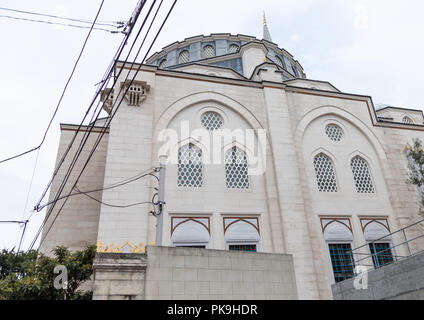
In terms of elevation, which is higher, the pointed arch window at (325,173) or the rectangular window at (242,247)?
the pointed arch window at (325,173)

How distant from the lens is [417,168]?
52.3ft

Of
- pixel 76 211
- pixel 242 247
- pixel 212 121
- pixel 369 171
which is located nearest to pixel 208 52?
pixel 212 121

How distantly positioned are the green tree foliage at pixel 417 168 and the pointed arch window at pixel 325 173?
3665 mm

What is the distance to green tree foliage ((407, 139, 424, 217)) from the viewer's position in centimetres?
1455

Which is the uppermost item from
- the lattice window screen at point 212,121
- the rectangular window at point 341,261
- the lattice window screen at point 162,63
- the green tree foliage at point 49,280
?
the lattice window screen at point 162,63

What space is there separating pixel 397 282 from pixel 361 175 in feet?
28.8

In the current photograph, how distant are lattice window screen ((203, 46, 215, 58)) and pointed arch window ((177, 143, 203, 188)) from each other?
51.6ft

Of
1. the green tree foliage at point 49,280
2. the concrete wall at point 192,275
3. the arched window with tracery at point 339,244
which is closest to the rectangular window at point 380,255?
the arched window with tracery at point 339,244

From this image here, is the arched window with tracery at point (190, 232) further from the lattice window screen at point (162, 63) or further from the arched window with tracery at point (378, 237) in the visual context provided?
the lattice window screen at point (162, 63)

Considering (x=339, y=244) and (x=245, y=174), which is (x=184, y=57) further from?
(x=339, y=244)

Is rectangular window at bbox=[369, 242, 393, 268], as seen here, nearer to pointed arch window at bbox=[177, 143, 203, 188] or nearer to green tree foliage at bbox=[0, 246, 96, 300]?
pointed arch window at bbox=[177, 143, 203, 188]

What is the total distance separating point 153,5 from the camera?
5105 mm

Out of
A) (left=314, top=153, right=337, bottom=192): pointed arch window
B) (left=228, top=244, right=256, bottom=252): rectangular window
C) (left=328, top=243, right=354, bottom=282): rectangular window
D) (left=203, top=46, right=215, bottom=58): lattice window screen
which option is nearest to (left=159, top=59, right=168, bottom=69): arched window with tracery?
(left=203, top=46, right=215, bottom=58): lattice window screen

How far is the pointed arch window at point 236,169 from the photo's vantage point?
1309cm
